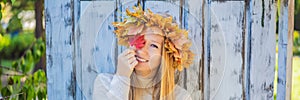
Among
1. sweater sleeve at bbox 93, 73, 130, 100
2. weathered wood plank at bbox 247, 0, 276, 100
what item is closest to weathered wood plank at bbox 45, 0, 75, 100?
sweater sleeve at bbox 93, 73, 130, 100

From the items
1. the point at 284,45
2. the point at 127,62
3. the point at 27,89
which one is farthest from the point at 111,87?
the point at 27,89

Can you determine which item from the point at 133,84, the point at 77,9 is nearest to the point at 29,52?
the point at 77,9

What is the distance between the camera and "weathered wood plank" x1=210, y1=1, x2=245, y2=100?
6.86 ft

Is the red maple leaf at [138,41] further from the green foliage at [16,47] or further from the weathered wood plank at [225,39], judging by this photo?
the green foliage at [16,47]

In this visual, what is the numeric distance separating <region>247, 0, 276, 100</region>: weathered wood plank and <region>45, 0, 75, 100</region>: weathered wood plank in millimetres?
737

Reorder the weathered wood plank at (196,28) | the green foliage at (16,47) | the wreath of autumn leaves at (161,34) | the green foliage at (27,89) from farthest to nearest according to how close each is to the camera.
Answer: the green foliage at (16,47), the green foliage at (27,89), the weathered wood plank at (196,28), the wreath of autumn leaves at (161,34)

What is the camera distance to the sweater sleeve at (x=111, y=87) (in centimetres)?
191

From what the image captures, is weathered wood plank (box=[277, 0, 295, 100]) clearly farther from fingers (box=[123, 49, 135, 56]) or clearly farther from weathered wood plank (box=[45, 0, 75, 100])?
weathered wood plank (box=[45, 0, 75, 100])

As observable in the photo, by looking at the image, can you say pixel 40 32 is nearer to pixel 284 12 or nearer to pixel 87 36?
pixel 87 36

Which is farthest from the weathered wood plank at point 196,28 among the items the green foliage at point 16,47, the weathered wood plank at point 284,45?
the green foliage at point 16,47

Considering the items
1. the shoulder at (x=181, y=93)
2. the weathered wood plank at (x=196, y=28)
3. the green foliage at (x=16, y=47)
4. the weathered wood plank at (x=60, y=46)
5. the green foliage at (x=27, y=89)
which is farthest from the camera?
the green foliage at (x=16, y=47)

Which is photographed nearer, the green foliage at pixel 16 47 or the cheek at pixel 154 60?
the cheek at pixel 154 60

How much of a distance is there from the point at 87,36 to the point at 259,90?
2.40 ft

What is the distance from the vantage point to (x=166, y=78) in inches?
74.6
